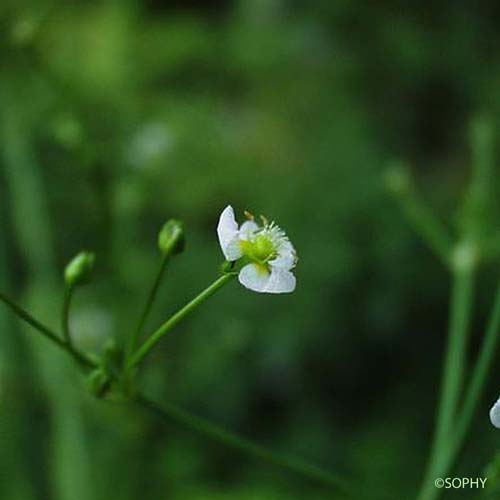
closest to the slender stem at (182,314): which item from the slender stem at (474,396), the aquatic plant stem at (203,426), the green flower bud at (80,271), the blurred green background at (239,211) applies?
the aquatic plant stem at (203,426)

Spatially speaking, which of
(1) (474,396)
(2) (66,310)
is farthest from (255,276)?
(1) (474,396)

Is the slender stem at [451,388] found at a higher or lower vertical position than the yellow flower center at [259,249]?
lower

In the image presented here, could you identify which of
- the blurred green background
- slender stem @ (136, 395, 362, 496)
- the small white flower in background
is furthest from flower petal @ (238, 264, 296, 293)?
the blurred green background

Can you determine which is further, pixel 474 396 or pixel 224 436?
pixel 474 396

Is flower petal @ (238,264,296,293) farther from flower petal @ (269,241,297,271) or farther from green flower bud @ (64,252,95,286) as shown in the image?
green flower bud @ (64,252,95,286)

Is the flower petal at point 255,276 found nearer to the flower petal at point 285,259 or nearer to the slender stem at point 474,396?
the flower petal at point 285,259

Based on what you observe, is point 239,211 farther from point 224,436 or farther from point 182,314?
point 182,314
